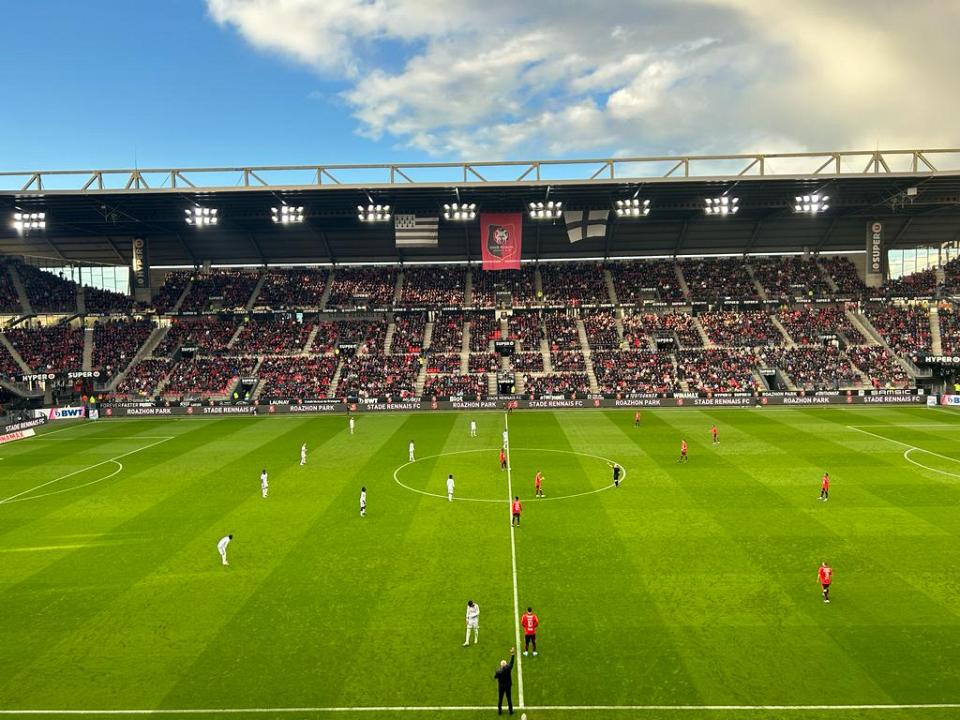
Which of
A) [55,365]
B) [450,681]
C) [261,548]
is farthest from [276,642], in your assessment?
[55,365]

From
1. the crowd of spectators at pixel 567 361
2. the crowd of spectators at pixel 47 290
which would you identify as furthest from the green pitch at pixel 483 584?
the crowd of spectators at pixel 47 290

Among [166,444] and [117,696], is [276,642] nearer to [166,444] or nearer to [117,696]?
[117,696]

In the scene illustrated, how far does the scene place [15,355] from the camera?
62750 mm

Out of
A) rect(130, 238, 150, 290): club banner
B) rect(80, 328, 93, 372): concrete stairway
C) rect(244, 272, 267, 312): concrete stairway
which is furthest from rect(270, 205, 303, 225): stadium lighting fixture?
rect(80, 328, 93, 372): concrete stairway

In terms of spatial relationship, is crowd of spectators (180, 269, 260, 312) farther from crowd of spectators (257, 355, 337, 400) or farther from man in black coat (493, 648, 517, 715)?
man in black coat (493, 648, 517, 715)

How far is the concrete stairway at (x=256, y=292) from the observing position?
7212cm

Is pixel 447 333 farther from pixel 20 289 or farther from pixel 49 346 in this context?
pixel 20 289

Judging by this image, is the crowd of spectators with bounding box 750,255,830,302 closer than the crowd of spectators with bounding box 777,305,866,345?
No

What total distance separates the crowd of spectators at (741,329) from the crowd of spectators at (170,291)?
5941 cm

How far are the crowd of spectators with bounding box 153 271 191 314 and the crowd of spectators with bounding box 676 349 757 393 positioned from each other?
184 ft

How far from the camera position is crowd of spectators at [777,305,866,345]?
64062mm

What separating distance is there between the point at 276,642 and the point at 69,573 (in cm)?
912

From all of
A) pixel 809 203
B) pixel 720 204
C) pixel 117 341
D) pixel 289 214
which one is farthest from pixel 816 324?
pixel 117 341

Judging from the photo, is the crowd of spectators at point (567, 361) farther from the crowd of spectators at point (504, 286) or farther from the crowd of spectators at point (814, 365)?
the crowd of spectators at point (814, 365)
